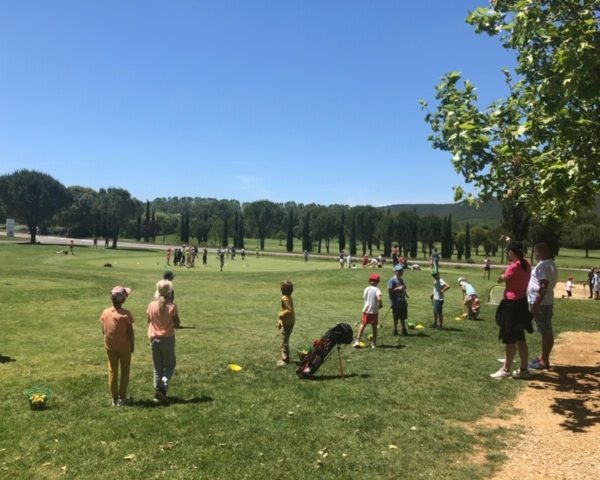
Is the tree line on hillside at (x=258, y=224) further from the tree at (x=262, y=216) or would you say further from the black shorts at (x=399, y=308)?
the black shorts at (x=399, y=308)

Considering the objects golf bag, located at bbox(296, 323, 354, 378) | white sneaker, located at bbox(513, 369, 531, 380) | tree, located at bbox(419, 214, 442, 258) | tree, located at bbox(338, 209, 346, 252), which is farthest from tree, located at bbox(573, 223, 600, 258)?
golf bag, located at bbox(296, 323, 354, 378)

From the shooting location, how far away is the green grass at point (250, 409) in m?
6.25

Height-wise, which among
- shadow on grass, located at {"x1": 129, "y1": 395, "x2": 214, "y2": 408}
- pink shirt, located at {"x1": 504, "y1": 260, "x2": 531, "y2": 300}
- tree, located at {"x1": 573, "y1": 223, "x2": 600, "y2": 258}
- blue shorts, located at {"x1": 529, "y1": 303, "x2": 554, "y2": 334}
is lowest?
shadow on grass, located at {"x1": 129, "y1": 395, "x2": 214, "y2": 408}

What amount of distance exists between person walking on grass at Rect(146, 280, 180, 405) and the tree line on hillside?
68061mm

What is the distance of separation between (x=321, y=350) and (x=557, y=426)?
431 cm

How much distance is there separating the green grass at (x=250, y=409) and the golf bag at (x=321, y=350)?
31 centimetres

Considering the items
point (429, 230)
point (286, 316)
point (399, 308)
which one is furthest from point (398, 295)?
point (429, 230)

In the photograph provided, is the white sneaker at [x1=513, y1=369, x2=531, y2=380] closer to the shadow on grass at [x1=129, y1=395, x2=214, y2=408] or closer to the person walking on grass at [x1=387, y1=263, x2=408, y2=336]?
the person walking on grass at [x1=387, y1=263, x2=408, y2=336]

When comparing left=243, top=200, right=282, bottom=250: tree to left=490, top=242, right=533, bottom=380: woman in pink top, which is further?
left=243, top=200, right=282, bottom=250: tree

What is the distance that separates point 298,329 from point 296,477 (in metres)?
10.5

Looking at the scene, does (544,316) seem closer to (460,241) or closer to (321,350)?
(321,350)

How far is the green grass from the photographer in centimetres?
625

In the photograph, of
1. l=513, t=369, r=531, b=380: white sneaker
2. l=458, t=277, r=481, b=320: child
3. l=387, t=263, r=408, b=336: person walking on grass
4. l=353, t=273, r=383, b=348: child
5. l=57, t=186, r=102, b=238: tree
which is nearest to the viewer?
l=513, t=369, r=531, b=380: white sneaker

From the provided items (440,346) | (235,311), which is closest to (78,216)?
(235,311)
